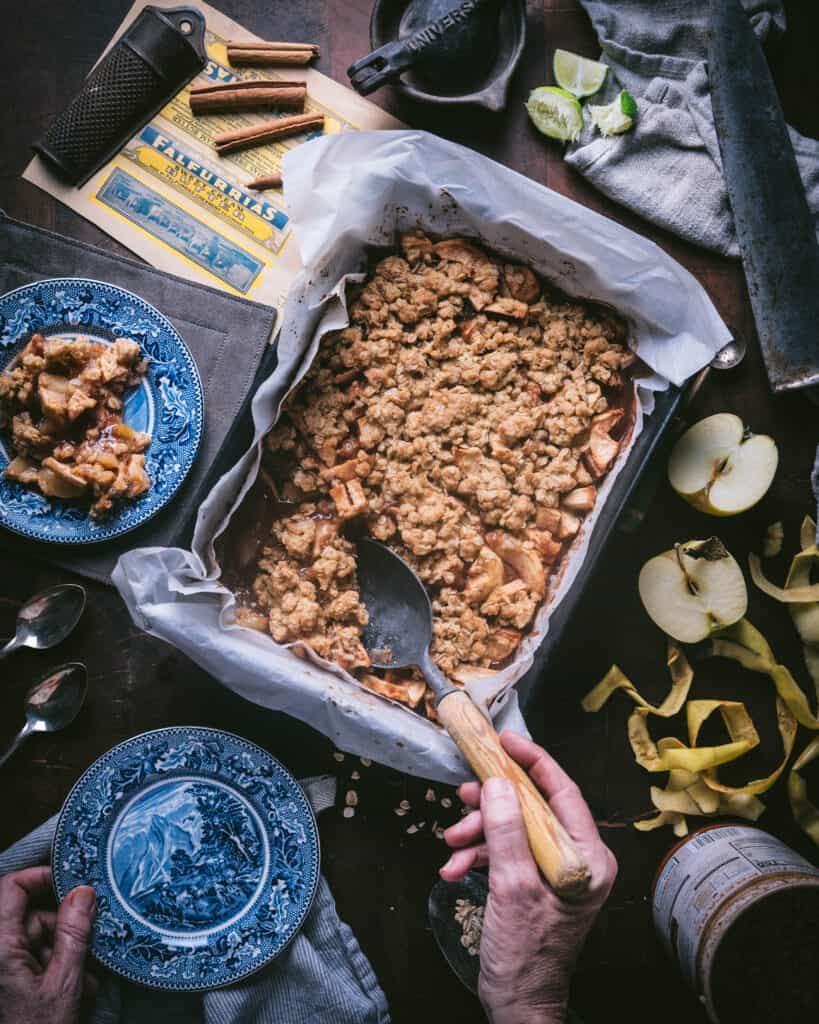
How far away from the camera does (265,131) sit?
2221 millimetres

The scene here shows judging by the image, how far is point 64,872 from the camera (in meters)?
1.98

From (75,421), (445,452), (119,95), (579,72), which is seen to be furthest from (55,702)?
(579,72)

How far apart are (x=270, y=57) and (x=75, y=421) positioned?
1148mm

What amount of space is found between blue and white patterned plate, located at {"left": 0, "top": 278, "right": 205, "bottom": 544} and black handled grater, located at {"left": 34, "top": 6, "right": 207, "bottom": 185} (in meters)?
0.42

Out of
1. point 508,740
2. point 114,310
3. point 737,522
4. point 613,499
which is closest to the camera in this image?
point 508,740

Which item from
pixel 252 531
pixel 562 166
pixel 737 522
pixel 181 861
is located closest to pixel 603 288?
pixel 562 166

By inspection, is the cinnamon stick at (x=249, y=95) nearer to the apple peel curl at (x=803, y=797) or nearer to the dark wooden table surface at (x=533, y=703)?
the dark wooden table surface at (x=533, y=703)

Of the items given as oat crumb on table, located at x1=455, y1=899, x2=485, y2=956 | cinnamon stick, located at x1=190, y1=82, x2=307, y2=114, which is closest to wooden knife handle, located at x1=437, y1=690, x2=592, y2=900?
oat crumb on table, located at x1=455, y1=899, x2=485, y2=956

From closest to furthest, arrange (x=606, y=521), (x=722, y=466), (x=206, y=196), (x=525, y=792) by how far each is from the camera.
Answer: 1. (x=525, y=792)
2. (x=606, y=521)
3. (x=722, y=466)
4. (x=206, y=196)

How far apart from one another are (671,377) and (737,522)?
543mm

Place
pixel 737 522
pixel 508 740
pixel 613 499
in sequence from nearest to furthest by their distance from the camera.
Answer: pixel 508 740 → pixel 613 499 → pixel 737 522

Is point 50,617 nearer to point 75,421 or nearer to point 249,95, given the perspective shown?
point 75,421

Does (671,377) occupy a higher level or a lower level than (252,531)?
higher

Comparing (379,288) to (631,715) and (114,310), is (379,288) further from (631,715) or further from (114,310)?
(631,715)
